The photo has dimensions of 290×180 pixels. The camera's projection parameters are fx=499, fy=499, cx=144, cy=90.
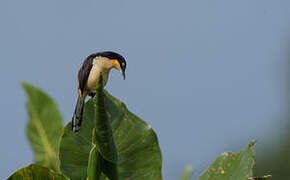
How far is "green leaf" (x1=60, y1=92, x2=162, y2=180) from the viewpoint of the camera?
1.49 meters

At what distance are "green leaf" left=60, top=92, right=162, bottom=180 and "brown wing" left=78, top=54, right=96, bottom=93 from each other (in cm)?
27

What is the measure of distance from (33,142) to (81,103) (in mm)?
1078

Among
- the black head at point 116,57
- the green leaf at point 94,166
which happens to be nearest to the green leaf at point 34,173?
the green leaf at point 94,166

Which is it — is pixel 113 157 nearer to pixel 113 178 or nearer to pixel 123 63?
pixel 113 178

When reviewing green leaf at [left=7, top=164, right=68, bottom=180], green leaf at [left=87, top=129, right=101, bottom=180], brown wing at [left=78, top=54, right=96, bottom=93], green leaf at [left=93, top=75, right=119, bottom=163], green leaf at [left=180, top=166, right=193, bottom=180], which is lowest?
green leaf at [left=180, top=166, right=193, bottom=180]

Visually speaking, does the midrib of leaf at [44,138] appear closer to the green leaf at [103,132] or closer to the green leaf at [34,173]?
the green leaf at [34,173]

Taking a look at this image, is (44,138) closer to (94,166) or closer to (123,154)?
(123,154)

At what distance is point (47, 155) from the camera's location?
2.21m

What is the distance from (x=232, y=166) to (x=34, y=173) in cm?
56

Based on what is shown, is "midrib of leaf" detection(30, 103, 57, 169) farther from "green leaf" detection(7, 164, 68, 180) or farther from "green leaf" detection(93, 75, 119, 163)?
"green leaf" detection(93, 75, 119, 163)

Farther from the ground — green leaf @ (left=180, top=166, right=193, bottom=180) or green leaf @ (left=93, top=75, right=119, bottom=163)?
green leaf @ (left=93, top=75, right=119, bottom=163)

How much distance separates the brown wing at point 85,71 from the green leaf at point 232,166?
19.1 inches

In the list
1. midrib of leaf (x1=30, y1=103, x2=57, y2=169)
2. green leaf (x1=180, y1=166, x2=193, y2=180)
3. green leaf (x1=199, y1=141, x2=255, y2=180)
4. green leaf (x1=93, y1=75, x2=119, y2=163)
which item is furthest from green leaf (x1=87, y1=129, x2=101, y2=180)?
midrib of leaf (x1=30, y1=103, x2=57, y2=169)

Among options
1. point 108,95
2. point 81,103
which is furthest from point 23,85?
point 81,103
